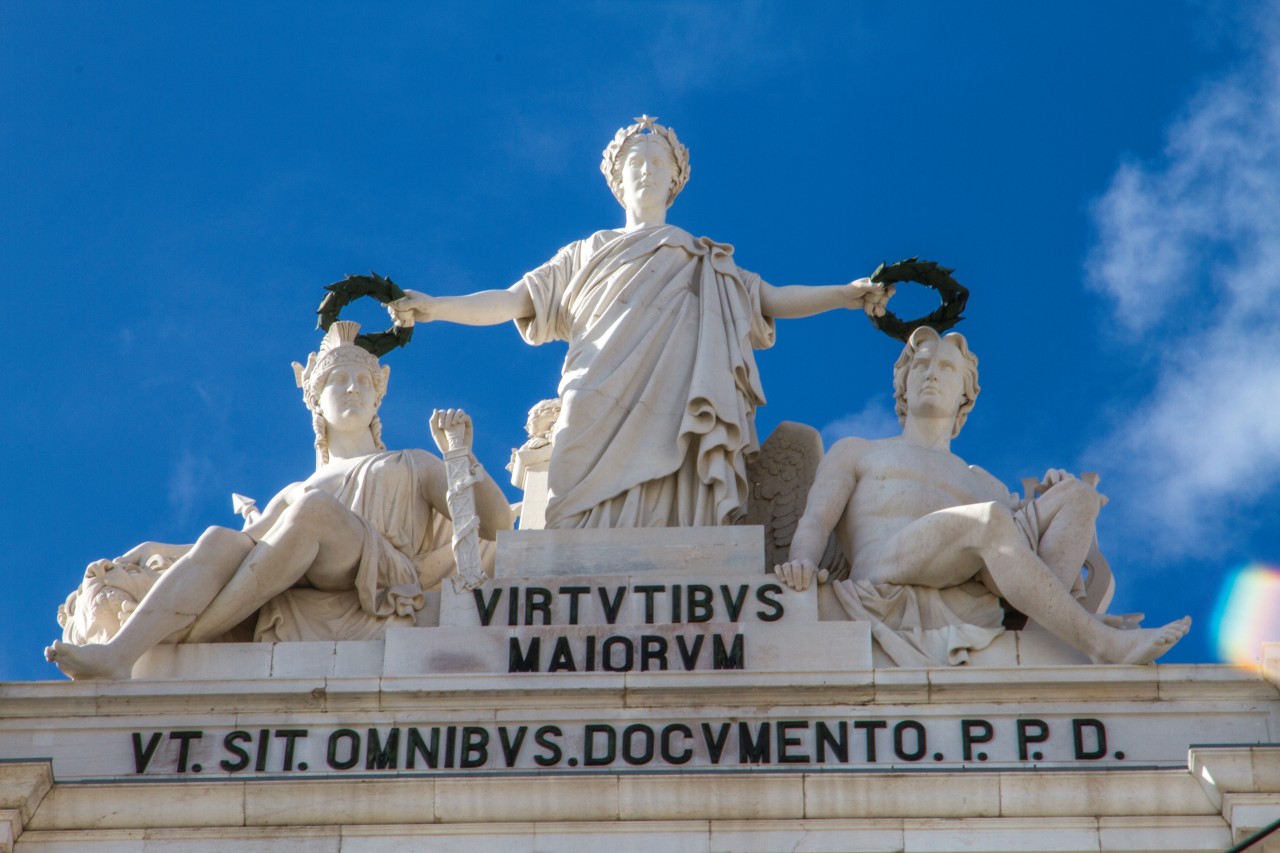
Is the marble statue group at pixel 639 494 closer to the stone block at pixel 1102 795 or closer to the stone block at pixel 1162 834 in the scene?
the stone block at pixel 1102 795

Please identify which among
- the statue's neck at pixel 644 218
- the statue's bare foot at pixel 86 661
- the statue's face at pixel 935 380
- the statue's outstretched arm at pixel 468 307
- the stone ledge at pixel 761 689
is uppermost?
the statue's neck at pixel 644 218

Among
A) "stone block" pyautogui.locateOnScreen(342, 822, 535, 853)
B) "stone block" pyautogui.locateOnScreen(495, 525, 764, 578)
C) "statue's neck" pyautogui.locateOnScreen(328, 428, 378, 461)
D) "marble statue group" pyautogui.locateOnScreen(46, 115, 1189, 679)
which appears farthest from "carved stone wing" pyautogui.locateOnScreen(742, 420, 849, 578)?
"stone block" pyautogui.locateOnScreen(342, 822, 535, 853)

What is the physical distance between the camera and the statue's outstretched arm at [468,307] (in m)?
20.7

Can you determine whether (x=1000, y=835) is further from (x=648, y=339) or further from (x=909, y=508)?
(x=648, y=339)

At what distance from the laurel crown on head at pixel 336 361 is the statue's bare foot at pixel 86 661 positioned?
3.48 metres

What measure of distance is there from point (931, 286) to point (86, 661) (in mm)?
7009

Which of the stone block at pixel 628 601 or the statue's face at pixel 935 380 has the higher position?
the statue's face at pixel 935 380

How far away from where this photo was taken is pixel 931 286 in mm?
20453

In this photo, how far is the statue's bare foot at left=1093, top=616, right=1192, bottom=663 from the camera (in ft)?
56.1

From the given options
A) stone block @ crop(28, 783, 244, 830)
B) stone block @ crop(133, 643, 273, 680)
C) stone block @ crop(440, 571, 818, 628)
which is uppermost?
stone block @ crop(440, 571, 818, 628)

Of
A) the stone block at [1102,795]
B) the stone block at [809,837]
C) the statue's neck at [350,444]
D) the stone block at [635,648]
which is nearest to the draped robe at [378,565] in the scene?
the statue's neck at [350,444]

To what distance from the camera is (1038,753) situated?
16.5 metres

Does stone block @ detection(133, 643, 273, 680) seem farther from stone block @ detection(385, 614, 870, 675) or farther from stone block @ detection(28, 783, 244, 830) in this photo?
stone block @ detection(28, 783, 244, 830)

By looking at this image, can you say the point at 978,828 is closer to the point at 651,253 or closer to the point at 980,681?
the point at 980,681
